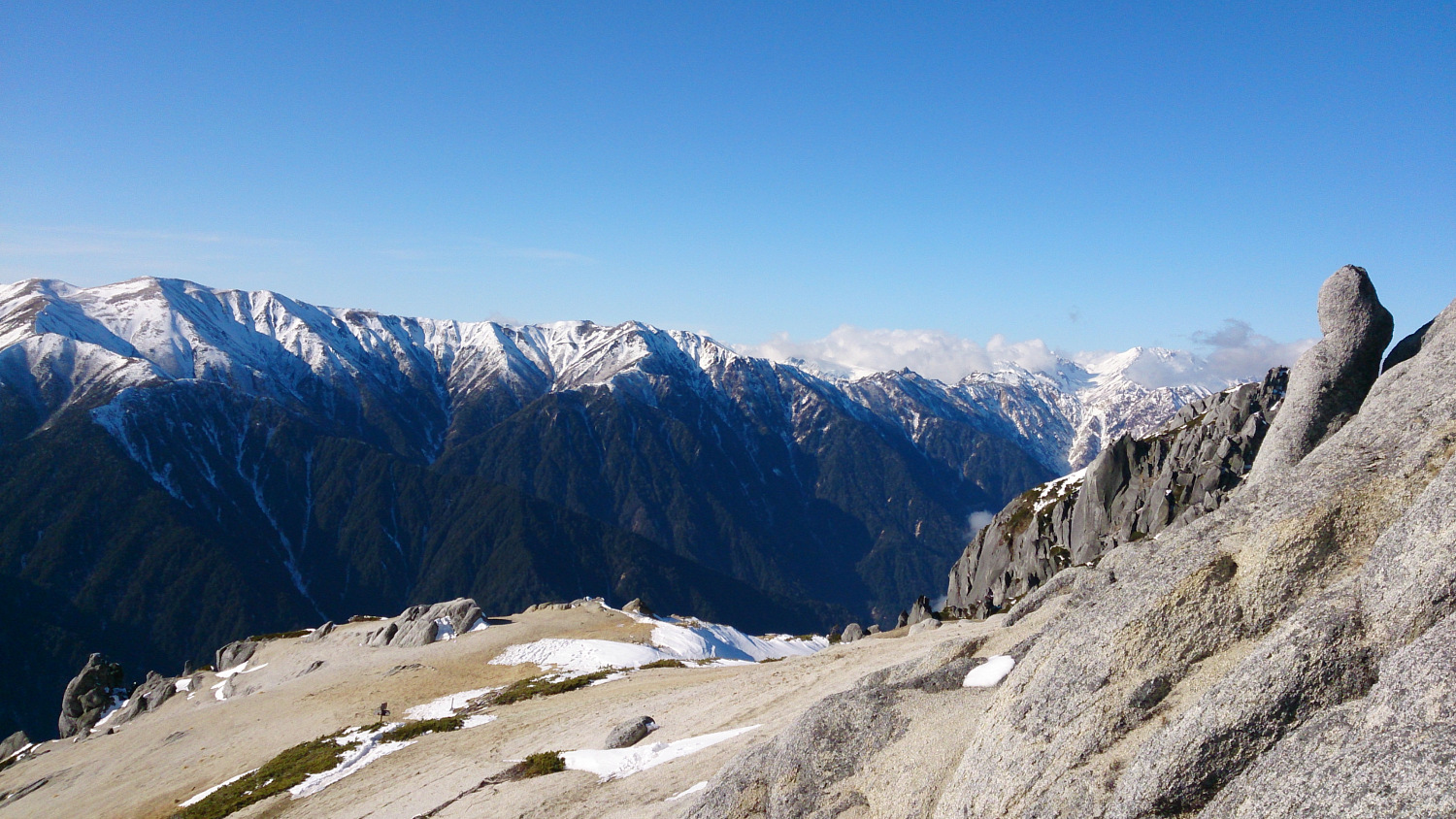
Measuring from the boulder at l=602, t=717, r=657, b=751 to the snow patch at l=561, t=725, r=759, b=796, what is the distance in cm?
86

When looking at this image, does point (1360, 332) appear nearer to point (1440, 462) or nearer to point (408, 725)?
point (1440, 462)

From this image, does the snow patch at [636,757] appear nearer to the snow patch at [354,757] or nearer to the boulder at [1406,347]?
the snow patch at [354,757]

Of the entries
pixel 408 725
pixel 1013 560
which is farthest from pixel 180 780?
pixel 1013 560

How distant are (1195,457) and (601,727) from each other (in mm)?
78596

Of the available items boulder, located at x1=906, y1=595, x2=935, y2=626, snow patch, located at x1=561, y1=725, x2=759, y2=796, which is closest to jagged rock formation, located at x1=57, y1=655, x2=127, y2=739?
snow patch, located at x1=561, y1=725, x2=759, y2=796

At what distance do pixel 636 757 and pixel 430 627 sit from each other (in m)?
60.3

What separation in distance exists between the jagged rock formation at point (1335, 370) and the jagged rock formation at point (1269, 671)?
9900 mm

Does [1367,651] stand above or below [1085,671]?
above

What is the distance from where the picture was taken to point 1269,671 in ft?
38.0

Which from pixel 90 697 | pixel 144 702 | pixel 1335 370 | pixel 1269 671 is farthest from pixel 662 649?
pixel 90 697

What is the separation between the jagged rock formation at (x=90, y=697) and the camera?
287 feet

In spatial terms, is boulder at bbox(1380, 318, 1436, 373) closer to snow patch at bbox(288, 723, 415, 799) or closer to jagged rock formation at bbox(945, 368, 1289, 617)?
snow patch at bbox(288, 723, 415, 799)

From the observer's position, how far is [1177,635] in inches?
529

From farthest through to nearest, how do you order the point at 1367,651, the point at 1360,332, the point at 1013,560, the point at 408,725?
1. the point at 1013,560
2. the point at 408,725
3. the point at 1360,332
4. the point at 1367,651
